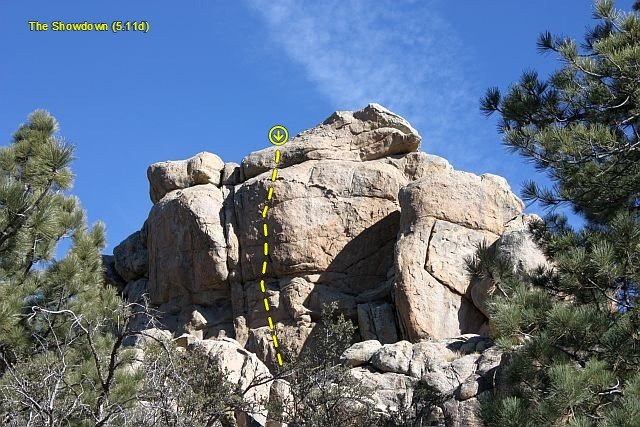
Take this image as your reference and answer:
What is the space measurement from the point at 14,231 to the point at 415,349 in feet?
29.1

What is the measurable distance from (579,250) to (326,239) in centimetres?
1385

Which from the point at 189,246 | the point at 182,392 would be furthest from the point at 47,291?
the point at 189,246

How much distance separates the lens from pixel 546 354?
10570 millimetres

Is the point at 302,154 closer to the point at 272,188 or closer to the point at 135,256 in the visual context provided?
the point at 272,188

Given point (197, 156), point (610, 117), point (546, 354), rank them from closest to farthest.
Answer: point (546, 354) < point (610, 117) < point (197, 156)

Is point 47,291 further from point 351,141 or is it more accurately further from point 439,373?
point 351,141

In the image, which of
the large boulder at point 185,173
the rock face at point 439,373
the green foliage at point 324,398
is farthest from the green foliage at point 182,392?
the large boulder at point 185,173

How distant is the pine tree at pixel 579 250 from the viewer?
998cm

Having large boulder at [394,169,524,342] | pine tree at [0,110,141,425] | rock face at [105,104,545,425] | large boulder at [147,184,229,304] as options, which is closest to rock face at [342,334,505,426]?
rock face at [105,104,545,425]

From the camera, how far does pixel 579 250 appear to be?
1108 cm

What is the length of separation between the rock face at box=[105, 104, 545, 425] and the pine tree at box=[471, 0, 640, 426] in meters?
7.94

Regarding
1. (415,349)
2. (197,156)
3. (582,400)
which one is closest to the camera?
(582,400)


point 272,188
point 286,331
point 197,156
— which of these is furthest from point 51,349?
point 197,156

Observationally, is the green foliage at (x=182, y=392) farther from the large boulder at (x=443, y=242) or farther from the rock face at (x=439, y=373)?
the large boulder at (x=443, y=242)
